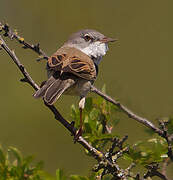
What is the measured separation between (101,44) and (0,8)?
4690 mm

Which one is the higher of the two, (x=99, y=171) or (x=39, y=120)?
(x=39, y=120)

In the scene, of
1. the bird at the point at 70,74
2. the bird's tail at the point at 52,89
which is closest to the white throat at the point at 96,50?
the bird at the point at 70,74

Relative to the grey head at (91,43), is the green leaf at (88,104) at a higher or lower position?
lower

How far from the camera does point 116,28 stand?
10078 mm

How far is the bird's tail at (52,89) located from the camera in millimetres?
4012

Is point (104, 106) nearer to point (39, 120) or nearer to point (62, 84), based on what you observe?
point (62, 84)

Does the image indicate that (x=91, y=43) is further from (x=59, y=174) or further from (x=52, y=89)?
(x=59, y=174)

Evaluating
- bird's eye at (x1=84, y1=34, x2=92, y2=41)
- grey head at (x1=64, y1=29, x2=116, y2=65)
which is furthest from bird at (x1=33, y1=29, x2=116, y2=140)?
bird's eye at (x1=84, y1=34, x2=92, y2=41)

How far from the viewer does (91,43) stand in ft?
18.5

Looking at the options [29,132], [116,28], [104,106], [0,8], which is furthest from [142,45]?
[104,106]

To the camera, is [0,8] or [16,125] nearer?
[16,125]

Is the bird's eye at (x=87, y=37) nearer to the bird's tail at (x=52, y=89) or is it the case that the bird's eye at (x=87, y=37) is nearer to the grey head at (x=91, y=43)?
the grey head at (x=91, y=43)

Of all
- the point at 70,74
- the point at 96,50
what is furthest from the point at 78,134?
the point at 96,50

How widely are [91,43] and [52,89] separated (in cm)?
162
